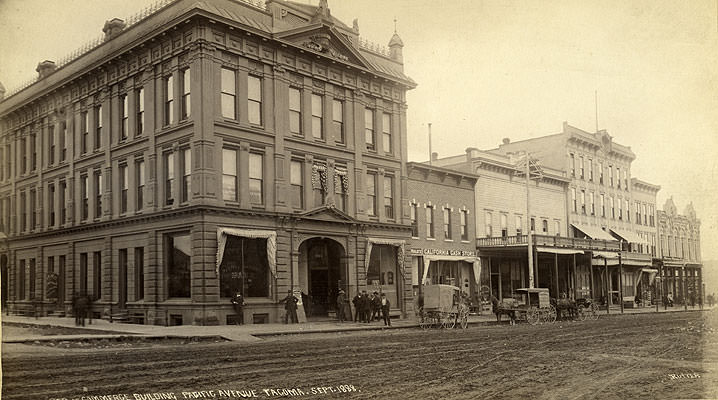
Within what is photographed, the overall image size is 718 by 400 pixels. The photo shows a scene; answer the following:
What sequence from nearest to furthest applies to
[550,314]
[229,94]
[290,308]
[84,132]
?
1. [84,132]
2. [229,94]
3. [290,308]
4. [550,314]

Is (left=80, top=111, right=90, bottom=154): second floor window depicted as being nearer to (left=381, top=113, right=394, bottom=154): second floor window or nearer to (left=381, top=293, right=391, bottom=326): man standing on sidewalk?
(left=381, top=293, right=391, bottom=326): man standing on sidewalk

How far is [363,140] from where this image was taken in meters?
31.0

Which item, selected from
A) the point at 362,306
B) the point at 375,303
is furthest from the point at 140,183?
the point at 375,303

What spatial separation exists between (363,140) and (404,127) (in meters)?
2.88

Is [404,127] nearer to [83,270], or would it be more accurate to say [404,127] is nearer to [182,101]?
[182,101]

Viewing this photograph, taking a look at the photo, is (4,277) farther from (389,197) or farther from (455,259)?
(455,259)

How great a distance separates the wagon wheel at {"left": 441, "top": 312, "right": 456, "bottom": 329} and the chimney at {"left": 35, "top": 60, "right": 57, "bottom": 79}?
56.7 feet

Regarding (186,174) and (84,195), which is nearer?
(84,195)

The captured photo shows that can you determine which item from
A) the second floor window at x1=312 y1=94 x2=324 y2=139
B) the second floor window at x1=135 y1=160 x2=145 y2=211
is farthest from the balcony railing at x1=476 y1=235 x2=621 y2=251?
the second floor window at x1=135 y1=160 x2=145 y2=211

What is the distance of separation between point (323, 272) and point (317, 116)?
6.69m

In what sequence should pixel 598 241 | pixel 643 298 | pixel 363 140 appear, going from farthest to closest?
1. pixel 643 298
2. pixel 598 241
3. pixel 363 140

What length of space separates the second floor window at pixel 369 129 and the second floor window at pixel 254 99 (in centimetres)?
584

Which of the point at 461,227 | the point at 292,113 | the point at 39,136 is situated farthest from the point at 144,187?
the point at 461,227

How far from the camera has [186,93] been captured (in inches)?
989
